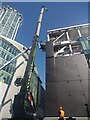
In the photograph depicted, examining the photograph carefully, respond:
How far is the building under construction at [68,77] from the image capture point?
14.1 metres

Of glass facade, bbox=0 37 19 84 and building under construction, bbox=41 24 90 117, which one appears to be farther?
glass facade, bbox=0 37 19 84

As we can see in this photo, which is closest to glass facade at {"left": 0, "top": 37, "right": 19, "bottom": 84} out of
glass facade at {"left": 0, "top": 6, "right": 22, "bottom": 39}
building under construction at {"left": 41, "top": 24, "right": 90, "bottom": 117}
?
building under construction at {"left": 41, "top": 24, "right": 90, "bottom": 117}

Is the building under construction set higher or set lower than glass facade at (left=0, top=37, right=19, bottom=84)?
lower

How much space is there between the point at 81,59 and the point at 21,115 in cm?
886

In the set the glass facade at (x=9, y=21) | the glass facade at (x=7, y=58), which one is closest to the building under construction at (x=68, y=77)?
the glass facade at (x=7, y=58)

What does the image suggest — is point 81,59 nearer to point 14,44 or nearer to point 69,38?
point 69,38

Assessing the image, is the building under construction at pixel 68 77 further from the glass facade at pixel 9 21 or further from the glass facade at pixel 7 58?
the glass facade at pixel 9 21

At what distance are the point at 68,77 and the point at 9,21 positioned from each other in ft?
224

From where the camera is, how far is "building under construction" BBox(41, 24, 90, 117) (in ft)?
46.4

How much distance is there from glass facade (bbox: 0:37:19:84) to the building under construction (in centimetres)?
1023

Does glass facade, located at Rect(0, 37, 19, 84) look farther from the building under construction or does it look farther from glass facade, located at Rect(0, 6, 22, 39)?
glass facade, located at Rect(0, 6, 22, 39)

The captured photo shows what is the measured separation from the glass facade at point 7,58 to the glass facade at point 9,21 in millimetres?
39834

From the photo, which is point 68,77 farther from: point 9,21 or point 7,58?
point 9,21

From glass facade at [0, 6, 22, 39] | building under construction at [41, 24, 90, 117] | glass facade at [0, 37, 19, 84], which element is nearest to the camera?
building under construction at [41, 24, 90, 117]
